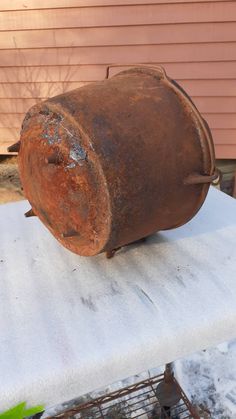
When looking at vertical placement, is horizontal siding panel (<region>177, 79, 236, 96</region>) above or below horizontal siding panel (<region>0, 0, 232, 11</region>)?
below

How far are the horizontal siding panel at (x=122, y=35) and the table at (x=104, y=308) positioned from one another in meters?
2.21

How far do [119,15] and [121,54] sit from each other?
324mm

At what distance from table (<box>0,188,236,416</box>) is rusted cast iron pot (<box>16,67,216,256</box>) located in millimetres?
193

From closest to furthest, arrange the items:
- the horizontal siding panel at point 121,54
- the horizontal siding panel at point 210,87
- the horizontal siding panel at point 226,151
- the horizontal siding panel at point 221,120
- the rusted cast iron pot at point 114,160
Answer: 1. the rusted cast iron pot at point 114,160
2. the horizontal siding panel at point 121,54
3. the horizontal siding panel at point 210,87
4. the horizontal siding panel at point 221,120
5. the horizontal siding panel at point 226,151

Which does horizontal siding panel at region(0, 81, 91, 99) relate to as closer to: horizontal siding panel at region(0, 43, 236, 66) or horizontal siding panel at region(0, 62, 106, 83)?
horizontal siding panel at region(0, 62, 106, 83)

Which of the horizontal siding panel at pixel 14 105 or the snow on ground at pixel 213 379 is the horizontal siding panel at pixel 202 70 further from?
the snow on ground at pixel 213 379

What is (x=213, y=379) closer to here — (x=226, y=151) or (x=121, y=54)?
(x=226, y=151)

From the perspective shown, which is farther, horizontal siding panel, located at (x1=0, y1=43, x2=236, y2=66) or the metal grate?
horizontal siding panel, located at (x1=0, y1=43, x2=236, y2=66)

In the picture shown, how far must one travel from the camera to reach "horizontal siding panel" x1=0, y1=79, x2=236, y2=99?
12.1 feet

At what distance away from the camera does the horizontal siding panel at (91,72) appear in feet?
11.9

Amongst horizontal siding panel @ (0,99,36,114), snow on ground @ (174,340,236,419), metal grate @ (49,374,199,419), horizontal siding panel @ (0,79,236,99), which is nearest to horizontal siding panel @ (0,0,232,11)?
horizontal siding panel @ (0,79,236,99)

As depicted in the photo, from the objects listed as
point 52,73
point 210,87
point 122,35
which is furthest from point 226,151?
point 52,73

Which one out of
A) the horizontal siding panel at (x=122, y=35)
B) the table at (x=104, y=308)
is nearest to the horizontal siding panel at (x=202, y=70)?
the horizontal siding panel at (x=122, y=35)

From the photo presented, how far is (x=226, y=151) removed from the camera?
3928mm
